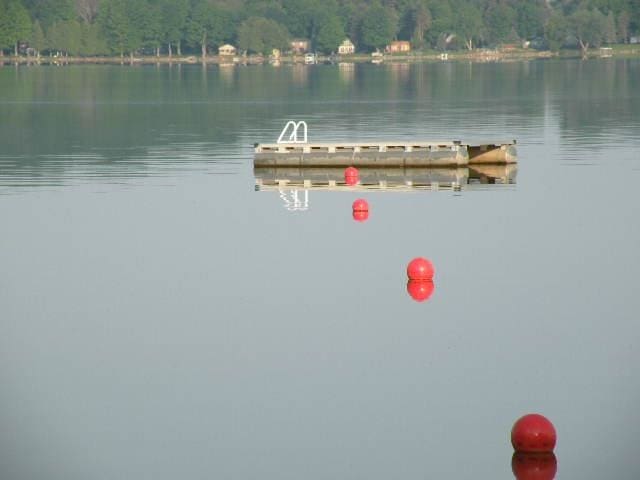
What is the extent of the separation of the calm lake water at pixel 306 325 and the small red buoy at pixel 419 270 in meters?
0.42

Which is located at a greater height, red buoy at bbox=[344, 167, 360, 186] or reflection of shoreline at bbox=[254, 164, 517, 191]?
red buoy at bbox=[344, 167, 360, 186]

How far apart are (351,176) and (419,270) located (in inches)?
760

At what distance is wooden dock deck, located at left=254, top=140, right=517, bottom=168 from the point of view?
5603 centimetres

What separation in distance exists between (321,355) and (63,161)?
3699cm

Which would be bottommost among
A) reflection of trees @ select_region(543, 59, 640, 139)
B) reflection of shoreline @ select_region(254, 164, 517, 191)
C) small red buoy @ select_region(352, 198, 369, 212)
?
reflection of trees @ select_region(543, 59, 640, 139)

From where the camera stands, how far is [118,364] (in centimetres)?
2789

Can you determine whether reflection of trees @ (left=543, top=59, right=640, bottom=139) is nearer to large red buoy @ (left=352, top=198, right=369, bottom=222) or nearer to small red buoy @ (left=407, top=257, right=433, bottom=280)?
large red buoy @ (left=352, top=198, right=369, bottom=222)

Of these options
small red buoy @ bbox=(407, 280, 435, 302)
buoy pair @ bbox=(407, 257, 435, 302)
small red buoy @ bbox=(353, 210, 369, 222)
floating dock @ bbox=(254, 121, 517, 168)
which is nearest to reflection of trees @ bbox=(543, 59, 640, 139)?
floating dock @ bbox=(254, 121, 517, 168)

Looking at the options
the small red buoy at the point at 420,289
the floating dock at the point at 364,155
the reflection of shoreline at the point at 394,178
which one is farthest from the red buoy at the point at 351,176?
the small red buoy at the point at 420,289

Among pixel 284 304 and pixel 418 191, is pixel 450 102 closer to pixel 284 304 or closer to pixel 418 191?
pixel 418 191

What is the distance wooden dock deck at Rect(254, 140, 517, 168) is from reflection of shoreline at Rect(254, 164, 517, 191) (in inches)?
8.4

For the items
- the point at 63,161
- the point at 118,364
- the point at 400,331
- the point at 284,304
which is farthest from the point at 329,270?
the point at 63,161

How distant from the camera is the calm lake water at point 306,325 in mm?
23312

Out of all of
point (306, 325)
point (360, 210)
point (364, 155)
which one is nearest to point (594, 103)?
point (364, 155)
